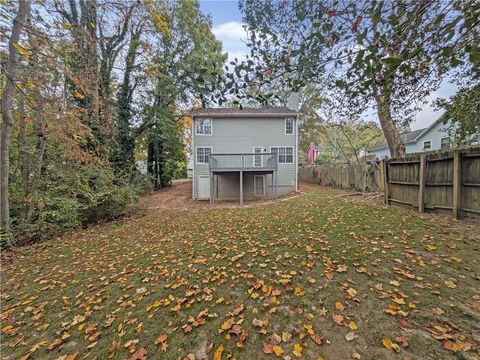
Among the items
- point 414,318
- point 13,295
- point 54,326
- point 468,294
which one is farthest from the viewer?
point 13,295

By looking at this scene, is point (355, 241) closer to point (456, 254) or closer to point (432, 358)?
point (456, 254)

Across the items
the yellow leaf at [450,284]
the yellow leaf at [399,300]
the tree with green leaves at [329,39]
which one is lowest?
the yellow leaf at [399,300]

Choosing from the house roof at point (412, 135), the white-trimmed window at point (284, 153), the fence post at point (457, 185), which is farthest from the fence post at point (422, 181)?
the house roof at point (412, 135)

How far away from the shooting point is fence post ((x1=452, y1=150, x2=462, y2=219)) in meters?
4.49

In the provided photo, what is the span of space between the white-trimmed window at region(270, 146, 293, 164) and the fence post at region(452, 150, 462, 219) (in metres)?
11.8

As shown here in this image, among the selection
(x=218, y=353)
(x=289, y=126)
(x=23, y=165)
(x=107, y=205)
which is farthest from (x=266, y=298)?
(x=289, y=126)

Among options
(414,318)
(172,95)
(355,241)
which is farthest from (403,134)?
(414,318)

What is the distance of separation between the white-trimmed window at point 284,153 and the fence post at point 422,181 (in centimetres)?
1075

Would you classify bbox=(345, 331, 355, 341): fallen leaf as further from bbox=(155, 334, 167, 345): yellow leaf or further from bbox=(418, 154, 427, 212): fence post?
bbox=(418, 154, 427, 212): fence post

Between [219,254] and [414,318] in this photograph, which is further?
[219,254]

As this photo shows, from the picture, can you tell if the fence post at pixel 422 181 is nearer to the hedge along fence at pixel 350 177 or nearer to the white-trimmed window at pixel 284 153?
the hedge along fence at pixel 350 177

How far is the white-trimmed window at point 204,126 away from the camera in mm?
15659

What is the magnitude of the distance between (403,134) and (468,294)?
3047 centimetres

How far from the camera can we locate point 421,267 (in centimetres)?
305
